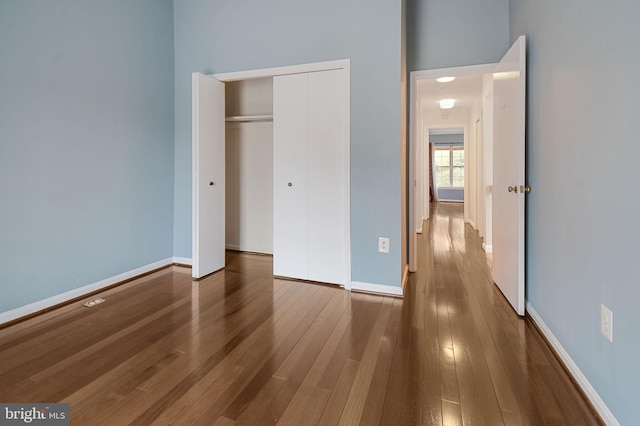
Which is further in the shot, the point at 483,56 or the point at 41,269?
the point at 483,56

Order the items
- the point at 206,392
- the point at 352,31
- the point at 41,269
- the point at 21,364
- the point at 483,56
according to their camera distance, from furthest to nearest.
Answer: the point at 483,56 → the point at 352,31 → the point at 41,269 → the point at 21,364 → the point at 206,392

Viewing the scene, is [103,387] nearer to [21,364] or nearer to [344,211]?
[21,364]

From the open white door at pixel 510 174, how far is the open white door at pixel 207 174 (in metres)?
2.68

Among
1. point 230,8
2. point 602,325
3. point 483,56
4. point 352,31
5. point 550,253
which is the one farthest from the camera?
point 230,8

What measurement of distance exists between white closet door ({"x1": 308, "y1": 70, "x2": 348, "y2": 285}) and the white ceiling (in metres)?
2.26

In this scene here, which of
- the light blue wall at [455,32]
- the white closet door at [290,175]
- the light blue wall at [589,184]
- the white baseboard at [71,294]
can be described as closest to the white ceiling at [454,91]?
the light blue wall at [455,32]

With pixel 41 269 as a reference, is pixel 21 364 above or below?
below

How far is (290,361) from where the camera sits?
1746 millimetres

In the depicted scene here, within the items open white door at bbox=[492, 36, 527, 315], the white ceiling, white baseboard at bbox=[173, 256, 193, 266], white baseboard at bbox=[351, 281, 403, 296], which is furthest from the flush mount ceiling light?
white baseboard at bbox=[173, 256, 193, 266]

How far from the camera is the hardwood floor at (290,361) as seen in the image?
137 cm

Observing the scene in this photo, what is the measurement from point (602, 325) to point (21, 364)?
2.85 metres

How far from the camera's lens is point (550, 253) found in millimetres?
1938

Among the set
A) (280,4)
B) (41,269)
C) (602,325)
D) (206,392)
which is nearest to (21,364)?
(41,269)

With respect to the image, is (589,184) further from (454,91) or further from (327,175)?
(454,91)
